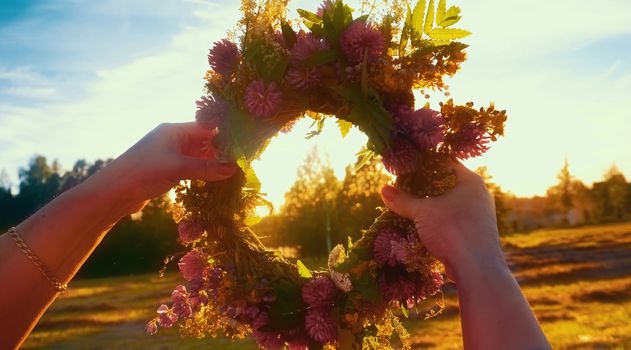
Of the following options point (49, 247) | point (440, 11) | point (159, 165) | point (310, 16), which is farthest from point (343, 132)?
point (49, 247)

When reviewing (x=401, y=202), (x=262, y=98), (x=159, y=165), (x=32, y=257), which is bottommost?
(x=32, y=257)

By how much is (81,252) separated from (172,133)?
0.86m

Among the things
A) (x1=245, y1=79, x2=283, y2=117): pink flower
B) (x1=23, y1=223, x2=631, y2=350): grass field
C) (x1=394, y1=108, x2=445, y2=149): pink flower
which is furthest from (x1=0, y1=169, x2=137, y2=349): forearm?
(x1=23, y1=223, x2=631, y2=350): grass field

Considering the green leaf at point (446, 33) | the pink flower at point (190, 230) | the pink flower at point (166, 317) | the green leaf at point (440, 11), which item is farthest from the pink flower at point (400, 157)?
the pink flower at point (166, 317)

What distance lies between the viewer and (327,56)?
3904 millimetres

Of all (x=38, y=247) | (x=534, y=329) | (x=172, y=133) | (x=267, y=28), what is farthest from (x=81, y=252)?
(x=534, y=329)

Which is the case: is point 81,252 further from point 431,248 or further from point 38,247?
point 431,248

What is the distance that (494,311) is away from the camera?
2.88 meters

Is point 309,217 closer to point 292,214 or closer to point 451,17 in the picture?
point 292,214

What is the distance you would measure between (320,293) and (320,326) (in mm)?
213

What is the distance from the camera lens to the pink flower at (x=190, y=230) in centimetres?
455

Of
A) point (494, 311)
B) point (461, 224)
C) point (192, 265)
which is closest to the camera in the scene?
point (494, 311)

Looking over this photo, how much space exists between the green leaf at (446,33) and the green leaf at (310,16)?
724 mm

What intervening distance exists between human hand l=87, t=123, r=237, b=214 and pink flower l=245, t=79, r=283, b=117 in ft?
1.14
